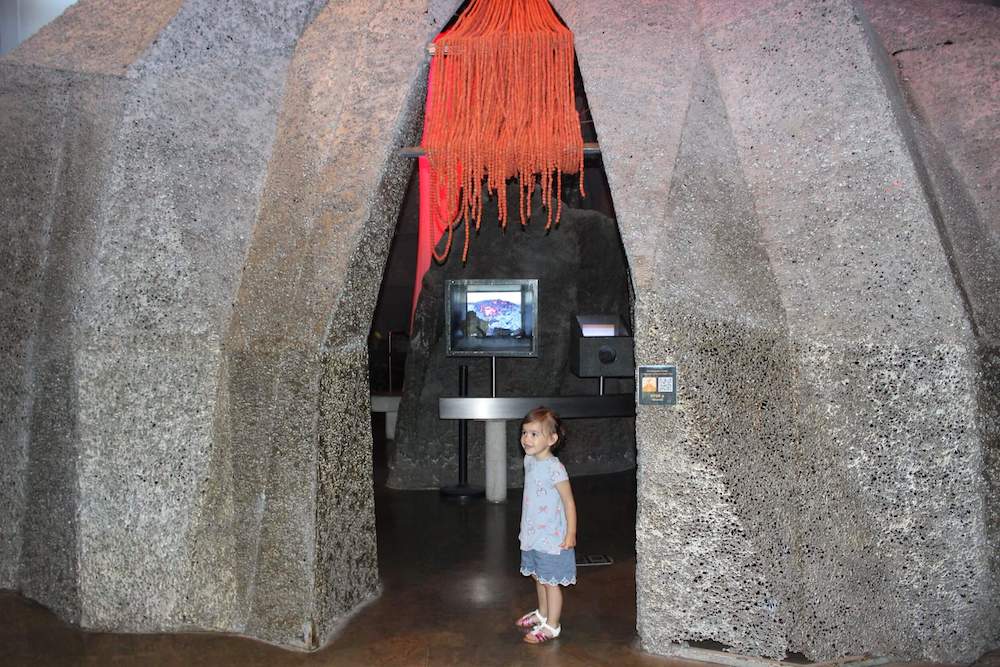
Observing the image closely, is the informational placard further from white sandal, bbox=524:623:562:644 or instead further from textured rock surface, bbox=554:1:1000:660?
white sandal, bbox=524:623:562:644

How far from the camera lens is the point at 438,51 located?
3.41 metres

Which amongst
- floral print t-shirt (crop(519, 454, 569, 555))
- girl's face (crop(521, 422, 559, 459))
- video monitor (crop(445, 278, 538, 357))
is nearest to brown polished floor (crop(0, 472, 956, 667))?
floral print t-shirt (crop(519, 454, 569, 555))

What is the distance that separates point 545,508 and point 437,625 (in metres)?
0.73

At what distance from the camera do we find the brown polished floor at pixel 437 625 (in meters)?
3.00

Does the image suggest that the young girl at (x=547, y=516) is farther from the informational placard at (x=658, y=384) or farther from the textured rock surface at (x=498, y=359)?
the textured rock surface at (x=498, y=359)

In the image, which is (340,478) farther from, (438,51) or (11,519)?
(438,51)

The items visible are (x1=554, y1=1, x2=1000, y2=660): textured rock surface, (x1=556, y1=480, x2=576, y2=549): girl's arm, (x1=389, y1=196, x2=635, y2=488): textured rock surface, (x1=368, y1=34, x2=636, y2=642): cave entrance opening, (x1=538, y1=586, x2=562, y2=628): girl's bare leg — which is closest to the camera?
(x1=554, y1=1, x2=1000, y2=660): textured rock surface

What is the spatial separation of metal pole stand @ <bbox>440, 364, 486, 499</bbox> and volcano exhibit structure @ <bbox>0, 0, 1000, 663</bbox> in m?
2.05

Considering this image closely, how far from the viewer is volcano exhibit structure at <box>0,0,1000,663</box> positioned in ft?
9.52

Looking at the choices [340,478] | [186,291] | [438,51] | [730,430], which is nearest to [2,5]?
[186,291]

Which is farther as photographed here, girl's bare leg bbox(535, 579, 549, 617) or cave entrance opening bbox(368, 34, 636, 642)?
cave entrance opening bbox(368, 34, 636, 642)

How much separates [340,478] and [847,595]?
2.03m

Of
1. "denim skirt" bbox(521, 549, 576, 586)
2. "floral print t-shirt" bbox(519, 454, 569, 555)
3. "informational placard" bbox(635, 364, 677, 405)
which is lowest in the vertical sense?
"denim skirt" bbox(521, 549, 576, 586)

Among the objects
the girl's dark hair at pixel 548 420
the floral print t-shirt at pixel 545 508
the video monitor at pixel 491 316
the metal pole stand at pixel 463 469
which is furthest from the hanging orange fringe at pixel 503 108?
the metal pole stand at pixel 463 469
